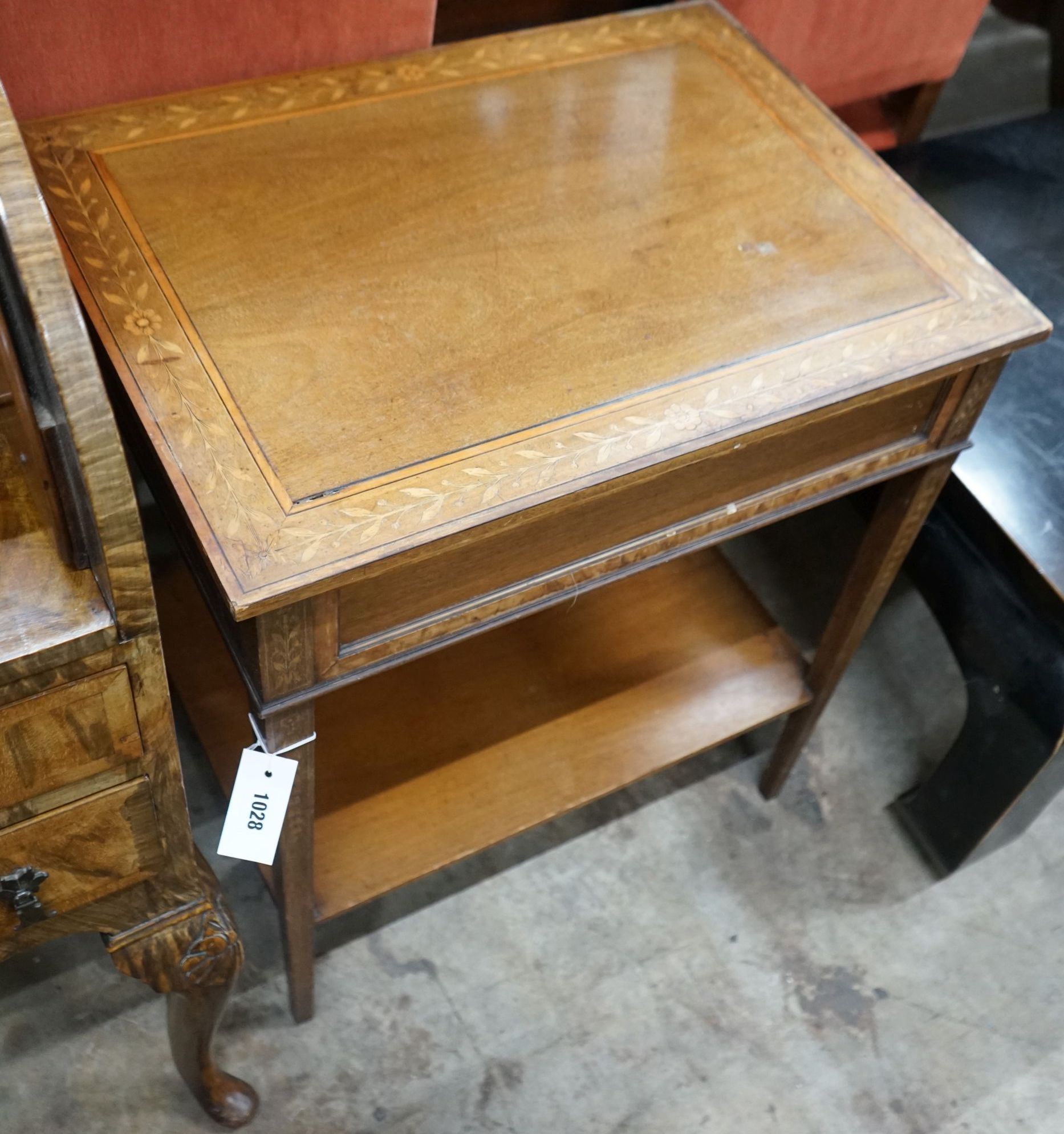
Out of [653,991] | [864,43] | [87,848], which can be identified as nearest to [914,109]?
[864,43]

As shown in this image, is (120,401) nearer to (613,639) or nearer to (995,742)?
(613,639)

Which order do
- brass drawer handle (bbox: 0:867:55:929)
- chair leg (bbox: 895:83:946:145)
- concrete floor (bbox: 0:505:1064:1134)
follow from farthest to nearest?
chair leg (bbox: 895:83:946:145) < concrete floor (bbox: 0:505:1064:1134) < brass drawer handle (bbox: 0:867:55:929)

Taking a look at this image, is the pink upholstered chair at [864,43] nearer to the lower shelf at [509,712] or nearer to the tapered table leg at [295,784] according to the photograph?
the lower shelf at [509,712]

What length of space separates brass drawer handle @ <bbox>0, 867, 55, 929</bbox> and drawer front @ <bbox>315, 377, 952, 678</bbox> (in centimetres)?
20

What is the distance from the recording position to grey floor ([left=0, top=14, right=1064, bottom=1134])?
118 centimetres

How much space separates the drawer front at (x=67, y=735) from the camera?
0.62 meters

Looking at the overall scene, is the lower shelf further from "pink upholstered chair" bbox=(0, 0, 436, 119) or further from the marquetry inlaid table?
"pink upholstered chair" bbox=(0, 0, 436, 119)

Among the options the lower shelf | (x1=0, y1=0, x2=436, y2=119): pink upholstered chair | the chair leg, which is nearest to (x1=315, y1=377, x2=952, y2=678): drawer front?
the lower shelf

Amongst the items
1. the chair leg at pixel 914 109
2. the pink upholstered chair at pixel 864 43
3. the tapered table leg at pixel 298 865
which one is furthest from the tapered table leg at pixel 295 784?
the chair leg at pixel 914 109

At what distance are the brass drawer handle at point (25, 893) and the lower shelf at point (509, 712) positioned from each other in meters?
0.31

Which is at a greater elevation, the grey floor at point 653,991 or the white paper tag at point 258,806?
the white paper tag at point 258,806

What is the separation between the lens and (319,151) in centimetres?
91

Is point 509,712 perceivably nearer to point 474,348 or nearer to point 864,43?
point 474,348

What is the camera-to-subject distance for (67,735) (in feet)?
2.11
